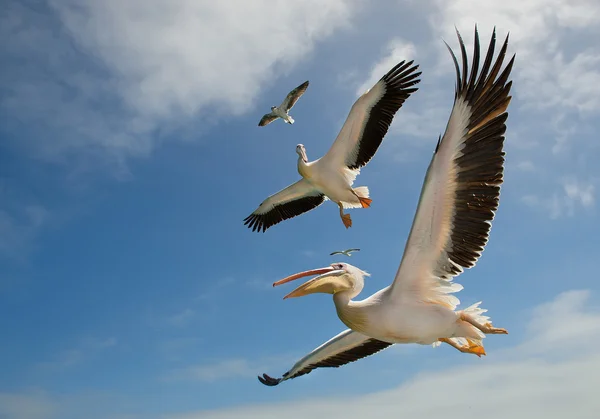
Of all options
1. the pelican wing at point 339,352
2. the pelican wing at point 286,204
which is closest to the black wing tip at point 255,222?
the pelican wing at point 286,204

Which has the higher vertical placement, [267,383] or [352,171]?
[352,171]

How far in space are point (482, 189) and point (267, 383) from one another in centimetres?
535

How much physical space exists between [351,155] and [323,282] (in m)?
8.00

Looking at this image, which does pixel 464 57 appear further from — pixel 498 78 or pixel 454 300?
pixel 454 300

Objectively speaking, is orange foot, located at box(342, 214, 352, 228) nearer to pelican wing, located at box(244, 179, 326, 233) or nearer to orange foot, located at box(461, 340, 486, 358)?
pelican wing, located at box(244, 179, 326, 233)

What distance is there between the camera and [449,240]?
683cm

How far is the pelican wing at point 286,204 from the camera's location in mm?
16578

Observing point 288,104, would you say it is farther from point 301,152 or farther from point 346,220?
point 346,220

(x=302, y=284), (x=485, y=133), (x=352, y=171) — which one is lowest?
(x=302, y=284)

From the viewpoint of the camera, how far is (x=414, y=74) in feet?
42.9

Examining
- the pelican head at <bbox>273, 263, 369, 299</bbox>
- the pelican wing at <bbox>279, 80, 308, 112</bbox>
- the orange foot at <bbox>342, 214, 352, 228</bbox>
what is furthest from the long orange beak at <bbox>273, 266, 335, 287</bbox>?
the pelican wing at <bbox>279, 80, 308, 112</bbox>

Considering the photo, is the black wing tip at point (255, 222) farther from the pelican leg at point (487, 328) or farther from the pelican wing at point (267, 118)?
the pelican leg at point (487, 328)

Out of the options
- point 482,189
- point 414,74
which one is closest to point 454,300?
point 482,189

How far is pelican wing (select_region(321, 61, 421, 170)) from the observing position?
13.3 m
